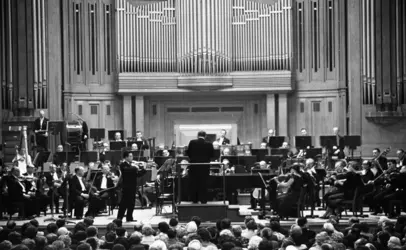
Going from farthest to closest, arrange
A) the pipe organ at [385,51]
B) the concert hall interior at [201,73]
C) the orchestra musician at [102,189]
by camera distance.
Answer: the concert hall interior at [201,73]
the pipe organ at [385,51]
the orchestra musician at [102,189]

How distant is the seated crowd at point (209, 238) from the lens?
8.95 m

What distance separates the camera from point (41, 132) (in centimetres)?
2041

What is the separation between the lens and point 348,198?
1549 centimetres

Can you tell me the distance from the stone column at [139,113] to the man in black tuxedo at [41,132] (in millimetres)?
3515

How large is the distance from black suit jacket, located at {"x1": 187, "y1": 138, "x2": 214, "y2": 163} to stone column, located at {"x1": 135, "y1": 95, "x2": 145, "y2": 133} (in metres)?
8.96

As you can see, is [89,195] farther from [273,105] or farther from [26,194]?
Answer: [273,105]

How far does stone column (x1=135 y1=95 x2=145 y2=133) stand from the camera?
23484 mm

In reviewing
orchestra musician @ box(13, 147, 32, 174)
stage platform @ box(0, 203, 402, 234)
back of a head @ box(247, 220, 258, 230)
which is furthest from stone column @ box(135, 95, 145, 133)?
back of a head @ box(247, 220, 258, 230)

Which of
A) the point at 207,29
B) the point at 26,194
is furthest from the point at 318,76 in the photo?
the point at 26,194

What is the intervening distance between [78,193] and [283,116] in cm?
865

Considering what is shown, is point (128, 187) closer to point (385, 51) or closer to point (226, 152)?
point (226, 152)

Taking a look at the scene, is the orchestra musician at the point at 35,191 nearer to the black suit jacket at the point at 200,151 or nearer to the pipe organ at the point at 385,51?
the black suit jacket at the point at 200,151

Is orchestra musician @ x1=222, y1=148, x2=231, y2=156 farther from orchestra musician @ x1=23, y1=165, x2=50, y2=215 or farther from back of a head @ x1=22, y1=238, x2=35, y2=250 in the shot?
back of a head @ x1=22, y1=238, x2=35, y2=250

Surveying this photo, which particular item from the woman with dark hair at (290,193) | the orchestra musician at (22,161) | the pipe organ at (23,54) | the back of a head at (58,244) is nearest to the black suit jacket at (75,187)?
the orchestra musician at (22,161)
